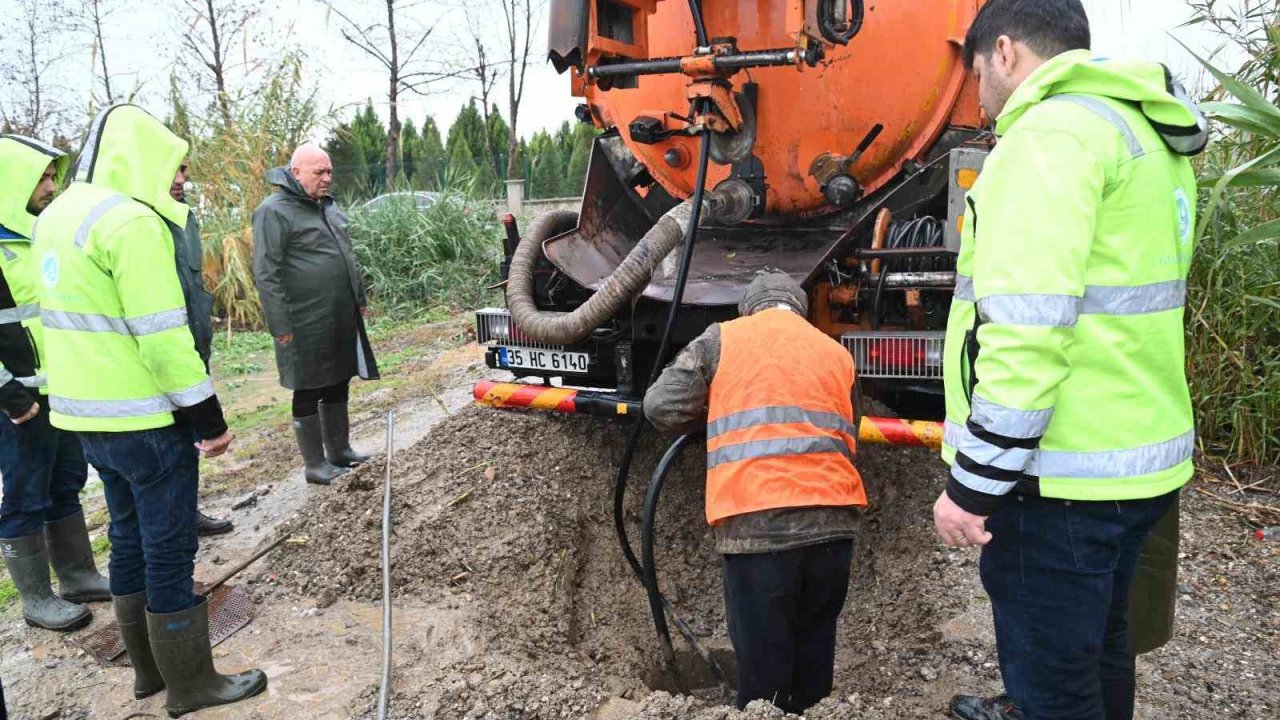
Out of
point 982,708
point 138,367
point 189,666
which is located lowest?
point 982,708

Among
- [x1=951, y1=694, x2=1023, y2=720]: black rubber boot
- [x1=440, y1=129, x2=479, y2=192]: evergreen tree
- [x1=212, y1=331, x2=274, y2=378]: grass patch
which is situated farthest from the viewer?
[x1=440, y1=129, x2=479, y2=192]: evergreen tree

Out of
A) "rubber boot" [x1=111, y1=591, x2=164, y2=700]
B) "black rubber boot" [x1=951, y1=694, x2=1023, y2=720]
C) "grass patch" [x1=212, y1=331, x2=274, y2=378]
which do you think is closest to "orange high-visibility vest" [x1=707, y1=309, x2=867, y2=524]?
"black rubber boot" [x1=951, y1=694, x2=1023, y2=720]

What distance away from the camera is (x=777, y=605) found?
2529 mm

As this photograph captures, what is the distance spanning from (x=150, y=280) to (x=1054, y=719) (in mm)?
2751

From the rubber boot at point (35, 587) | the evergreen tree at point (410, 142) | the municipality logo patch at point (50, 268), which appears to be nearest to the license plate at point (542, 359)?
the municipality logo patch at point (50, 268)

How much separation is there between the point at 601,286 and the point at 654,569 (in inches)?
45.8

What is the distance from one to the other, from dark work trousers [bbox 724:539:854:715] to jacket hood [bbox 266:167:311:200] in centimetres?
356

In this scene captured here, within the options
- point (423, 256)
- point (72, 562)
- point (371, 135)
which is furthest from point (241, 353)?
point (371, 135)

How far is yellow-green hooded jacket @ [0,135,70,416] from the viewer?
140 inches

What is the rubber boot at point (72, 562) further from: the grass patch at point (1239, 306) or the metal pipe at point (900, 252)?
the grass patch at point (1239, 306)

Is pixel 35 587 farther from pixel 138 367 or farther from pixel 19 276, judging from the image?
pixel 138 367

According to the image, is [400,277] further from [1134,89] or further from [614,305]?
[1134,89]

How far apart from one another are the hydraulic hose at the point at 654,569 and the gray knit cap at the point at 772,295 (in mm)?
495

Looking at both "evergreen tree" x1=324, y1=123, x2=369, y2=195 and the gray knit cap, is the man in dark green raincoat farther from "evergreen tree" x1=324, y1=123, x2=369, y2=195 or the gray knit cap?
"evergreen tree" x1=324, y1=123, x2=369, y2=195
